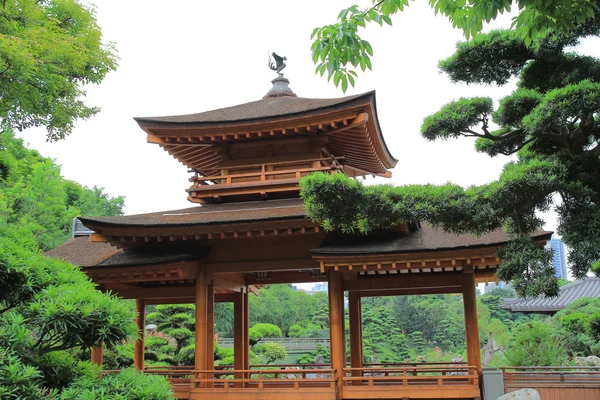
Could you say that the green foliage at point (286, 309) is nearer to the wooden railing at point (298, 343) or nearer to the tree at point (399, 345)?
the wooden railing at point (298, 343)

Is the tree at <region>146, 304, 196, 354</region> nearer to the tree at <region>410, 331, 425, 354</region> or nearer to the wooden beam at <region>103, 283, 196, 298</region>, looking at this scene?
the wooden beam at <region>103, 283, 196, 298</region>

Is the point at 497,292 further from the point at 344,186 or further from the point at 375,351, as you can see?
the point at 344,186

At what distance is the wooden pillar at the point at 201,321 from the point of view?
35.0 feet

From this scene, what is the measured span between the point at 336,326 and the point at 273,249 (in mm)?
1996

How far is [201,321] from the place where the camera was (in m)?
10.9

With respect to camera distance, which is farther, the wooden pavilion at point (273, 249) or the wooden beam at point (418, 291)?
the wooden beam at point (418, 291)

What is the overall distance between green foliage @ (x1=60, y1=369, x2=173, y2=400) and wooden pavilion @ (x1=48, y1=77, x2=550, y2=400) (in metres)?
5.21

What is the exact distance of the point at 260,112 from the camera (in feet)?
44.6

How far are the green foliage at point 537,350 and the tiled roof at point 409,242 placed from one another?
7.59 meters

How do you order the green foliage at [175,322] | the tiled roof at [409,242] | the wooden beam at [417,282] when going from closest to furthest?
the tiled roof at [409,242] < the wooden beam at [417,282] < the green foliage at [175,322]

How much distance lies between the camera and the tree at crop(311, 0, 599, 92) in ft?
13.6

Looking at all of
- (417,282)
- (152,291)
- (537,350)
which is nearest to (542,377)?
(417,282)

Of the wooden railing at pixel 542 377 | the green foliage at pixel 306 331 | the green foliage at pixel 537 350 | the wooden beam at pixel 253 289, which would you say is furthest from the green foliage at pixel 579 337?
the green foliage at pixel 306 331

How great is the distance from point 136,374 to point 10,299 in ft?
4.21
